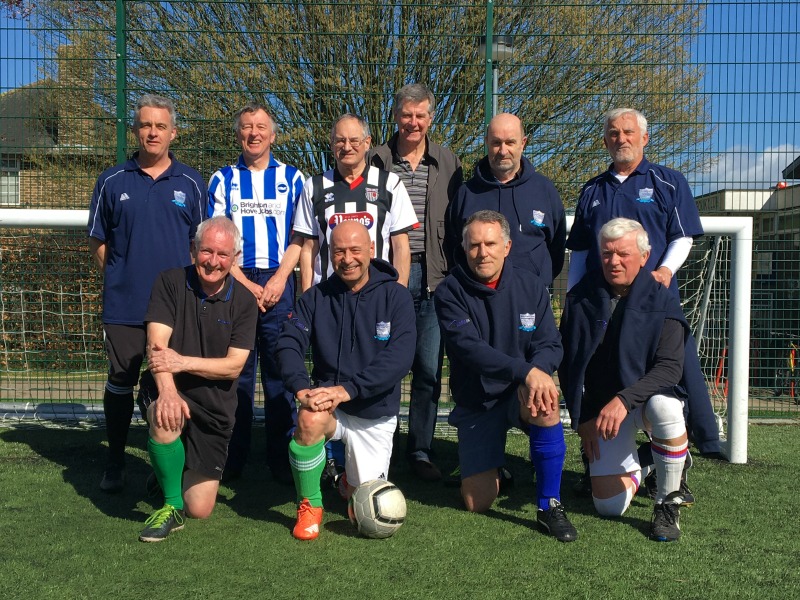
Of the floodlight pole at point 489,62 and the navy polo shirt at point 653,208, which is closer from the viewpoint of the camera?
the navy polo shirt at point 653,208

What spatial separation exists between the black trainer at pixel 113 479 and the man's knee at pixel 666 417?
2.81 m

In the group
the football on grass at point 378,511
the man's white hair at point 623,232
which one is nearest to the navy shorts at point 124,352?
the football on grass at point 378,511

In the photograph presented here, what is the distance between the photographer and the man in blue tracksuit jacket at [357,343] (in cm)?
390

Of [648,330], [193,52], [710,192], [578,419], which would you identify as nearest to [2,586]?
[578,419]

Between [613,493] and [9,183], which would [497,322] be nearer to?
[613,493]

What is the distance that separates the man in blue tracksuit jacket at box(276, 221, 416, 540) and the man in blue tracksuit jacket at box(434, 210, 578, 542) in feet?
0.85

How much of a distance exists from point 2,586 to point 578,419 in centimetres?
262

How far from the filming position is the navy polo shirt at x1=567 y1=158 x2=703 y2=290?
14.3 feet

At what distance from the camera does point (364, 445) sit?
13.3 ft

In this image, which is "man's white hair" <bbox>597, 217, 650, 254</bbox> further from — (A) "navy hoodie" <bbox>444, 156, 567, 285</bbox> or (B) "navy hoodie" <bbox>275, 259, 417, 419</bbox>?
(B) "navy hoodie" <bbox>275, 259, 417, 419</bbox>

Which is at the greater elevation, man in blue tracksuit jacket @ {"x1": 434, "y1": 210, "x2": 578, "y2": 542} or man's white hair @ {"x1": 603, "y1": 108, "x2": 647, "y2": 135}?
man's white hair @ {"x1": 603, "y1": 108, "x2": 647, "y2": 135}

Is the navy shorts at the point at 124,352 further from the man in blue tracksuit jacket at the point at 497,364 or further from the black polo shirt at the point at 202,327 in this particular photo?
the man in blue tracksuit jacket at the point at 497,364

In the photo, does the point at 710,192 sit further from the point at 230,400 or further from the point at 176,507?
the point at 176,507

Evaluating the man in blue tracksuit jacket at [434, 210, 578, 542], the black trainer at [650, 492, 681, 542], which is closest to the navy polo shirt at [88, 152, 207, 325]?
the man in blue tracksuit jacket at [434, 210, 578, 542]
